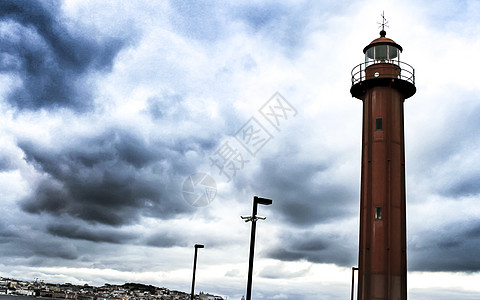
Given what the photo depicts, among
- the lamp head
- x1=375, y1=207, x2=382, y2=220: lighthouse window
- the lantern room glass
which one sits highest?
the lantern room glass

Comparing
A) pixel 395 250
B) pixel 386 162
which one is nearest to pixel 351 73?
pixel 386 162

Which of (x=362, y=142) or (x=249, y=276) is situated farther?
(x=362, y=142)

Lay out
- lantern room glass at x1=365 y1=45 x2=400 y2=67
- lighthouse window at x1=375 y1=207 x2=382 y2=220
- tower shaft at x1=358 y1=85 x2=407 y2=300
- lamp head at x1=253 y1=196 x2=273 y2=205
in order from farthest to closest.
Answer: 1. lantern room glass at x1=365 y1=45 x2=400 y2=67
2. lighthouse window at x1=375 y1=207 x2=382 y2=220
3. tower shaft at x1=358 y1=85 x2=407 y2=300
4. lamp head at x1=253 y1=196 x2=273 y2=205

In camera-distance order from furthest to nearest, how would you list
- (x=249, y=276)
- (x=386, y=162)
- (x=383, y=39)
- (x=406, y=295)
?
(x=383, y=39)
(x=386, y=162)
(x=406, y=295)
(x=249, y=276)

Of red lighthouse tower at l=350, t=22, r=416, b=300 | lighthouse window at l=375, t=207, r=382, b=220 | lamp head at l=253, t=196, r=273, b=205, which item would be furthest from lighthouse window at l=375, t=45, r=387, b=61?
lamp head at l=253, t=196, r=273, b=205

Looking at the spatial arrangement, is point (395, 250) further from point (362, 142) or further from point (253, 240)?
point (253, 240)

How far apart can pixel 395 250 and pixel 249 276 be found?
1483cm

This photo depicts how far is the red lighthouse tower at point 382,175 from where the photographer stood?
107 feet

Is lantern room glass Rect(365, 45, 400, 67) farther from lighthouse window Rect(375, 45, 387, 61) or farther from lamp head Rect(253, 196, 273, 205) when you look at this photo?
lamp head Rect(253, 196, 273, 205)

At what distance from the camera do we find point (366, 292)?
108 ft

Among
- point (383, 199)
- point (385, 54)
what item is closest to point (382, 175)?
point (383, 199)

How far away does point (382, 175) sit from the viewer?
34.5m

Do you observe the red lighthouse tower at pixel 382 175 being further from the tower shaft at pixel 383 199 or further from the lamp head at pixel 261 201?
the lamp head at pixel 261 201

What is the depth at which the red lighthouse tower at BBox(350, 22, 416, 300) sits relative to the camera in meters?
32.7
